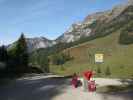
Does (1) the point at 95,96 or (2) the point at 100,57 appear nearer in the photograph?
(1) the point at 95,96

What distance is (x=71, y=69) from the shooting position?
197750 millimetres

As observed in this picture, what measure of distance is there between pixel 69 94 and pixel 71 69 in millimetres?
172195

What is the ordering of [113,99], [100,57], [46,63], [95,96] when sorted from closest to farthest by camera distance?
[113,99] → [95,96] → [100,57] → [46,63]

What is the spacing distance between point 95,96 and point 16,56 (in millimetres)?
65126

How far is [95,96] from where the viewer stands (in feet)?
79.2

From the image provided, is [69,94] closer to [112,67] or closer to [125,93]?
[125,93]

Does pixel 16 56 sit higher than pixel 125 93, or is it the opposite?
pixel 16 56

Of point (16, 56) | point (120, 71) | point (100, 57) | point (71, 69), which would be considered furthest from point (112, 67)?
point (100, 57)

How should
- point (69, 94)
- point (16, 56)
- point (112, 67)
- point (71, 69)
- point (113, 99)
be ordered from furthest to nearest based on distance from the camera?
point (71, 69) → point (112, 67) → point (16, 56) → point (69, 94) → point (113, 99)

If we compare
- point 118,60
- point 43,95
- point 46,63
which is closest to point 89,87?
point 43,95

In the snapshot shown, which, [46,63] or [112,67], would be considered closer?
[46,63]

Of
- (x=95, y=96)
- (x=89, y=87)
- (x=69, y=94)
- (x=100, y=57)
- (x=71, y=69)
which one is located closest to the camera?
(x=95, y=96)

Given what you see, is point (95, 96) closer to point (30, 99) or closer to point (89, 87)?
point (89, 87)

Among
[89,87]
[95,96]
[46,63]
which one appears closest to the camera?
[95,96]
